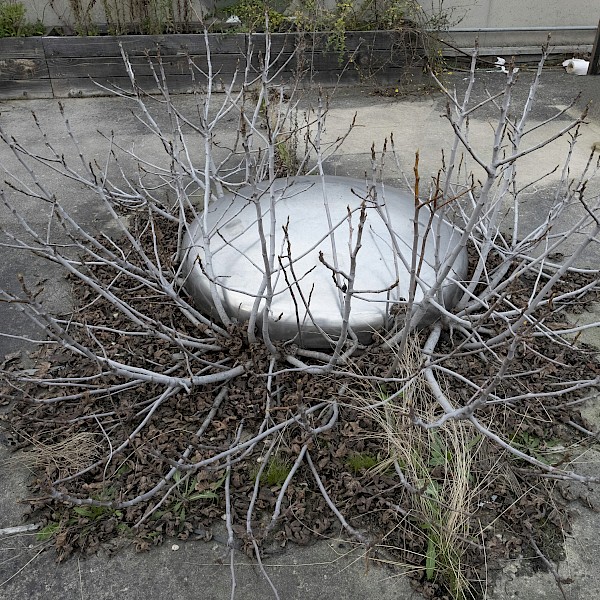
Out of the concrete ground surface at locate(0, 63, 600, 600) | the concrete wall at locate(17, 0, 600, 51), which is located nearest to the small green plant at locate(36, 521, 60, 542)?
the concrete ground surface at locate(0, 63, 600, 600)

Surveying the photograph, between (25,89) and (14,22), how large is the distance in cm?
89

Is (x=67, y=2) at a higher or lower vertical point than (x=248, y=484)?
higher

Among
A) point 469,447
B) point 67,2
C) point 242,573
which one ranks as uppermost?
point 67,2

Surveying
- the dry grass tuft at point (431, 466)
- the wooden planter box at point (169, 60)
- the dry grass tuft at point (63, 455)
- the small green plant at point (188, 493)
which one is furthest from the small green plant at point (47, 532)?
the wooden planter box at point (169, 60)

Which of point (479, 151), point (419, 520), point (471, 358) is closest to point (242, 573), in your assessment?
point (419, 520)

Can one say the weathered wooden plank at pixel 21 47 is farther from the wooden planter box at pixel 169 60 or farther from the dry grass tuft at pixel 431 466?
the dry grass tuft at pixel 431 466

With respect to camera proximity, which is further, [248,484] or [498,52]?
[498,52]

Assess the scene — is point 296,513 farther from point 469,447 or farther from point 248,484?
point 469,447

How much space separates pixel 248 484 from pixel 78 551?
703 mm

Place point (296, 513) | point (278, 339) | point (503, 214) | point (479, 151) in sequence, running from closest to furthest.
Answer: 1. point (296, 513)
2. point (278, 339)
3. point (503, 214)
4. point (479, 151)

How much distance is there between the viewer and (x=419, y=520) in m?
2.41

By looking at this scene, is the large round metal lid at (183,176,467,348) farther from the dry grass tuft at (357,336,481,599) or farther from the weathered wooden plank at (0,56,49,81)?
the weathered wooden plank at (0,56,49,81)

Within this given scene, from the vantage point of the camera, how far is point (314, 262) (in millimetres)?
3131

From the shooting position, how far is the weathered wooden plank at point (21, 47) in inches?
285
